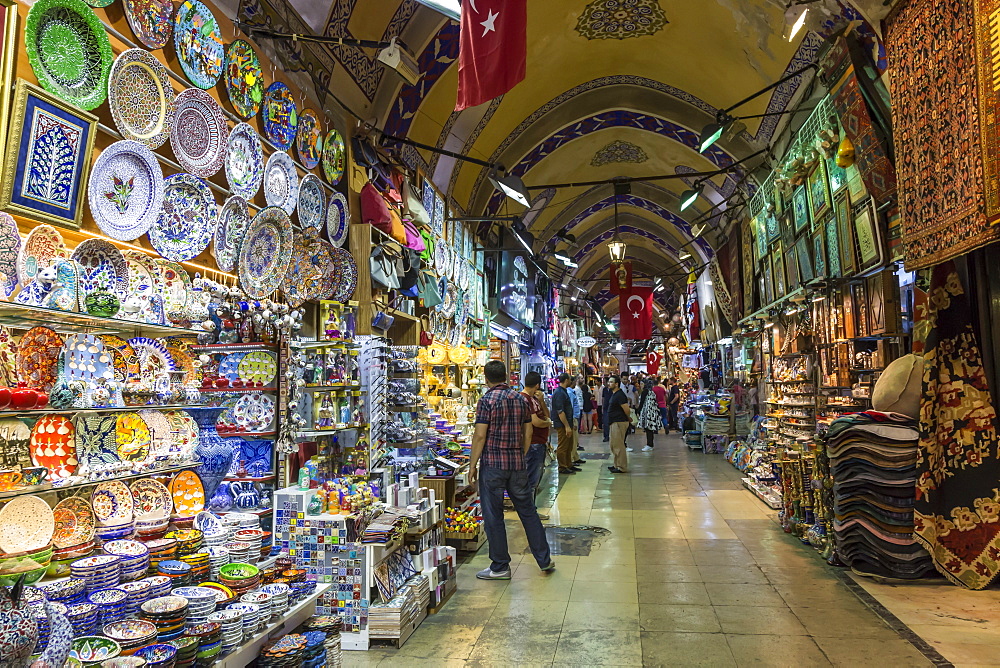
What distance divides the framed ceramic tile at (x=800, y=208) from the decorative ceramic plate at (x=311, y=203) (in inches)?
180

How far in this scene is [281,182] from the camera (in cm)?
445

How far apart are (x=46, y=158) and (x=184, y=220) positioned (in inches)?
32.6

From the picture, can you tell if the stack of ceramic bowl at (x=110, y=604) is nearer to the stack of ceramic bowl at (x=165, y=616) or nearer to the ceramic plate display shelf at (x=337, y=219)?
the stack of ceramic bowl at (x=165, y=616)

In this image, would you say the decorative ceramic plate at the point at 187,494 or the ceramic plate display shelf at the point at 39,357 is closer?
the ceramic plate display shelf at the point at 39,357

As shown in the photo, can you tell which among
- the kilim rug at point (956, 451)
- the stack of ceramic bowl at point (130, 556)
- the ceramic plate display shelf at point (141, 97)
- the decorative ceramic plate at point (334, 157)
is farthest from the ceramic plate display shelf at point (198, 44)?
the kilim rug at point (956, 451)

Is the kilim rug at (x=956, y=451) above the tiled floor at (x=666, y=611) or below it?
above

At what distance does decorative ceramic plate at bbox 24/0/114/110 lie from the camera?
2.57m

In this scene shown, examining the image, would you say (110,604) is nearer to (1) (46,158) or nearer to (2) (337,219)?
(1) (46,158)

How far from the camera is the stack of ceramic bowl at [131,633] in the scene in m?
1.75

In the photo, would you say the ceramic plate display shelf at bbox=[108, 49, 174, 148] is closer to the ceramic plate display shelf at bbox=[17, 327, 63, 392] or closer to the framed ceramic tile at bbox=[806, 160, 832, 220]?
the ceramic plate display shelf at bbox=[17, 327, 63, 392]

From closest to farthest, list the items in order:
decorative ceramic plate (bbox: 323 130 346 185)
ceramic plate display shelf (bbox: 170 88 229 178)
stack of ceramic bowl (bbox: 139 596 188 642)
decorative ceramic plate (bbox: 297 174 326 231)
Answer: stack of ceramic bowl (bbox: 139 596 188 642) → ceramic plate display shelf (bbox: 170 88 229 178) → decorative ceramic plate (bbox: 297 174 326 231) → decorative ceramic plate (bbox: 323 130 346 185)

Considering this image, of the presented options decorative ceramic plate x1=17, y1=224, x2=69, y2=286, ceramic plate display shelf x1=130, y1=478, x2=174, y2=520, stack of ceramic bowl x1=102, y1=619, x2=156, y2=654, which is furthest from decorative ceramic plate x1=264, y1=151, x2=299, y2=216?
stack of ceramic bowl x1=102, y1=619, x2=156, y2=654

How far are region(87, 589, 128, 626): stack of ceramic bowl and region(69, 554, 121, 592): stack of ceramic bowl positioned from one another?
7 centimetres

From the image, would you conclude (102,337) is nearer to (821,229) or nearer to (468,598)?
(468,598)
